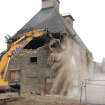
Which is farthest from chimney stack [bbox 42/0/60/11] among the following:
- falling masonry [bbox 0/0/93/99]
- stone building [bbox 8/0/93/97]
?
falling masonry [bbox 0/0/93/99]

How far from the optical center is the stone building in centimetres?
3375

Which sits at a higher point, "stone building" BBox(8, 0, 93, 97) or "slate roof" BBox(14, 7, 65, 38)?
"slate roof" BBox(14, 7, 65, 38)

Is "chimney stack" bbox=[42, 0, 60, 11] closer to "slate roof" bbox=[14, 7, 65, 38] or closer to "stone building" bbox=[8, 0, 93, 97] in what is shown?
"slate roof" bbox=[14, 7, 65, 38]

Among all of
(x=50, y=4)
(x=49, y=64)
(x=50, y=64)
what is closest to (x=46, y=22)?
(x=50, y=4)

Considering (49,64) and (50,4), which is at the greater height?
(50,4)

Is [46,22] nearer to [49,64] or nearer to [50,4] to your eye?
[50,4]

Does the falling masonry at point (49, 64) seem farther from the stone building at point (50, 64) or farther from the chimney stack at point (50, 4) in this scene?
the chimney stack at point (50, 4)

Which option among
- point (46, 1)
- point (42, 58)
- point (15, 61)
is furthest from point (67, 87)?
point (46, 1)

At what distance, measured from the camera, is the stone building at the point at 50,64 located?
1329 inches

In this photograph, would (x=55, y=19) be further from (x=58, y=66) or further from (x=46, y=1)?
(x=58, y=66)

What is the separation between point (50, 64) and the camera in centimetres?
3491

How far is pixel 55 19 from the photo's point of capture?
4016cm

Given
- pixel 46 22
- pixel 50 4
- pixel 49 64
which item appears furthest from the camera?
pixel 50 4

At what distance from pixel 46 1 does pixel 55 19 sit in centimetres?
560
